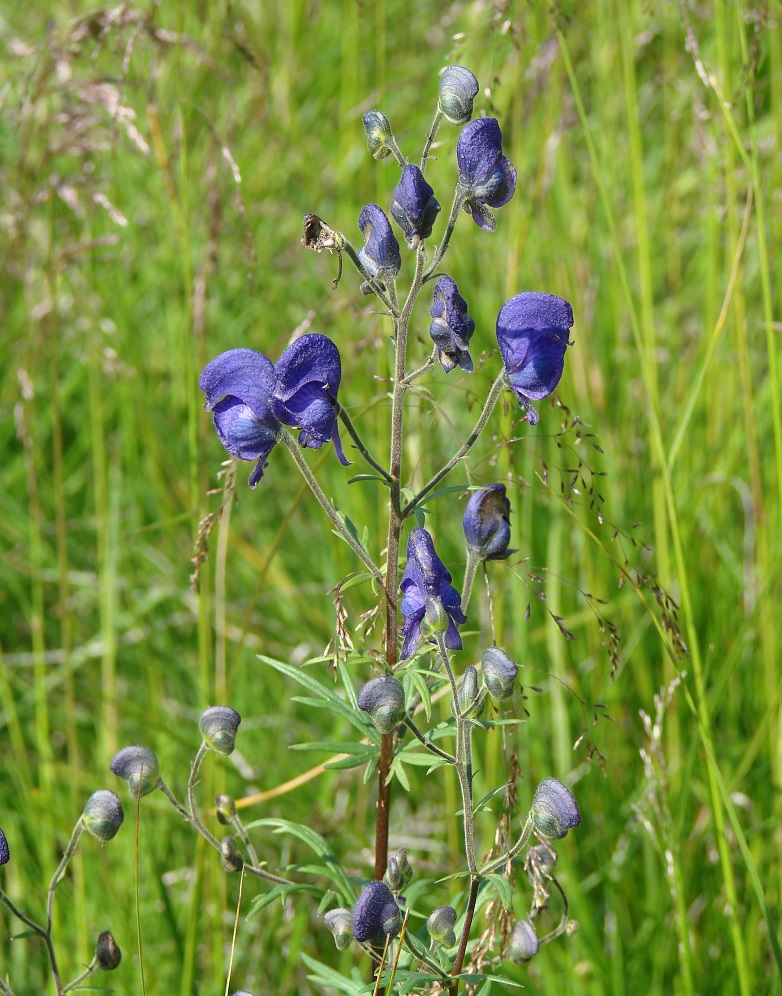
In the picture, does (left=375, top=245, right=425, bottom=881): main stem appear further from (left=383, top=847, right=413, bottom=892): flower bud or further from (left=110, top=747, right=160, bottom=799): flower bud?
(left=110, top=747, right=160, bottom=799): flower bud

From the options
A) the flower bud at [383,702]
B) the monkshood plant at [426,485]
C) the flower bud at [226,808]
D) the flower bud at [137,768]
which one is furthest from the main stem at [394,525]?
the flower bud at [137,768]

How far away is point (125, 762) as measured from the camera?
1.58 metres

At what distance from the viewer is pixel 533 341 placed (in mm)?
1435

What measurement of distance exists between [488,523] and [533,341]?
0.82ft

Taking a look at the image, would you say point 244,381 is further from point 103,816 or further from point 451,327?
point 103,816

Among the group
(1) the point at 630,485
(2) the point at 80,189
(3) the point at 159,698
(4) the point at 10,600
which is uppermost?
(2) the point at 80,189

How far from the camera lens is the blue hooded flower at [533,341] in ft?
4.66

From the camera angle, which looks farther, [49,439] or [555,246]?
[49,439]

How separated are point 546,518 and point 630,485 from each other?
0.27 m

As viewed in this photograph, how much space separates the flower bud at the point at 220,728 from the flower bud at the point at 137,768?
0.09m

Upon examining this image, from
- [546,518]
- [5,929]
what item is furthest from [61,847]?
[546,518]

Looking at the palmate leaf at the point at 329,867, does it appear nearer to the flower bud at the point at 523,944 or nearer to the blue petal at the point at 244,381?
the flower bud at the point at 523,944

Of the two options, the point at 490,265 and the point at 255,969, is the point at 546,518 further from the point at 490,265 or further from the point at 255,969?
the point at 255,969

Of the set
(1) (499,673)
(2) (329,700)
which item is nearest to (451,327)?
(1) (499,673)
